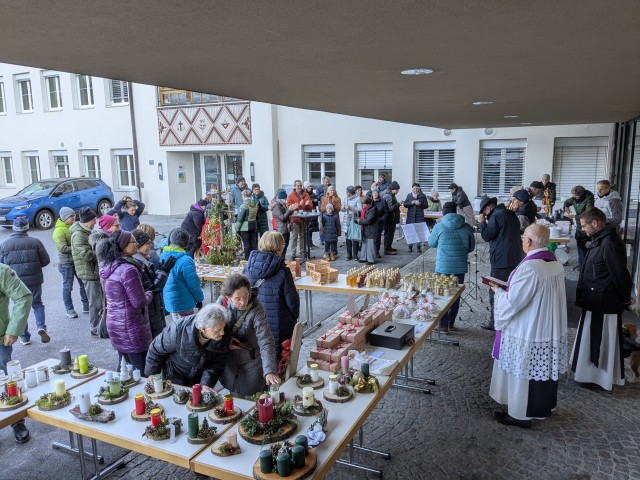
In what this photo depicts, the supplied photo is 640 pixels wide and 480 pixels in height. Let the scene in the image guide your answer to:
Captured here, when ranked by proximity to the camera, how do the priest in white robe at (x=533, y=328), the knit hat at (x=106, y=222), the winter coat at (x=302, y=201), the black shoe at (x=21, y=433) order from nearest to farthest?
the priest in white robe at (x=533, y=328), the black shoe at (x=21, y=433), the knit hat at (x=106, y=222), the winter coat at (x=302, y=201)

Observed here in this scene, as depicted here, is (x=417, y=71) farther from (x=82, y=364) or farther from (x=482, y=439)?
(x=82, y=364)

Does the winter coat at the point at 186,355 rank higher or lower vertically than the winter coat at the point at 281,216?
lower

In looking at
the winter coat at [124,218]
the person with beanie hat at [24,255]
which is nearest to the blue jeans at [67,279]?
the person with beanie hat at [24,255]

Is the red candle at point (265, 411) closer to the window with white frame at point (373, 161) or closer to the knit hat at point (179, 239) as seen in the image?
the knit hat at point (179, 239)

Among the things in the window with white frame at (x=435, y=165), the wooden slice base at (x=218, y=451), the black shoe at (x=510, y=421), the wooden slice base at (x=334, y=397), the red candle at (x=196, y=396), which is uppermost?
the window with white frame at (x=435, y=165)

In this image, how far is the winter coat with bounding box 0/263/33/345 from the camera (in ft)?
13.2

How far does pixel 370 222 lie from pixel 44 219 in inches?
440

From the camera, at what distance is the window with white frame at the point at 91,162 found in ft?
63.5

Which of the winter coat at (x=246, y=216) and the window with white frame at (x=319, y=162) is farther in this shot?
the window with white frame at (x=319, y=162)

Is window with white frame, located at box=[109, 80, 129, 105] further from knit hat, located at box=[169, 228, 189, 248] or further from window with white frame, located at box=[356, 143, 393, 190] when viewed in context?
knit hat, located at box=[169, 228, 189, 248]

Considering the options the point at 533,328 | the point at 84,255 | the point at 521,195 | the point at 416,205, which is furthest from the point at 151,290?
the point at 416,205

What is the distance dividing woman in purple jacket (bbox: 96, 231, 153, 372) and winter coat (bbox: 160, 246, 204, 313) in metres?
0.77

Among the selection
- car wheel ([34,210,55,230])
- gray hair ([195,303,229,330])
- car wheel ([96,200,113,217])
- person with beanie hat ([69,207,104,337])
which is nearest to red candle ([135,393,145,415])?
gray hair ([195,303,229,330])

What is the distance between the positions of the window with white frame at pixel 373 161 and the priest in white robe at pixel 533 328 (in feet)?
37.3
